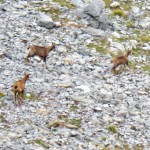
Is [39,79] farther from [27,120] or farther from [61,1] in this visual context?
[61,1]

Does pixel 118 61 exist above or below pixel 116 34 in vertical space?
above

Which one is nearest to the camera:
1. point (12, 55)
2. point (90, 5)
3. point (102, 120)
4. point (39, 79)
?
point (102, 120)

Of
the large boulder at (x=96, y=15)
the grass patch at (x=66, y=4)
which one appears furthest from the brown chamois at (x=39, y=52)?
the grass patch at (x=66, y=4)

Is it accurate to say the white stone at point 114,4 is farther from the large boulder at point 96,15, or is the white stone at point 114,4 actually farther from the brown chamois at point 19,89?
the brown chamois at point 19,89

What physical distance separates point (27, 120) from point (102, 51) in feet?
22.0

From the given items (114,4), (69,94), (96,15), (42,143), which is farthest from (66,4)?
(42,143)

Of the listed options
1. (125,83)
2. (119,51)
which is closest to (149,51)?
(119,51)

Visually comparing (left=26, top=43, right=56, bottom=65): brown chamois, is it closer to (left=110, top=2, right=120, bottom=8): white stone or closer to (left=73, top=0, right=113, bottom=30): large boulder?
(left=73, top=0, right=113, bottom=30): large boulder

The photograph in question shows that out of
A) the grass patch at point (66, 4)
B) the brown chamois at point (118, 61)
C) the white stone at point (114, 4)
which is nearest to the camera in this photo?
the brown chamois at point (118, 61)

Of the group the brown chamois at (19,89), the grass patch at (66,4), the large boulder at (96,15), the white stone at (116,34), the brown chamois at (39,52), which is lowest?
the white stone at (116,34)

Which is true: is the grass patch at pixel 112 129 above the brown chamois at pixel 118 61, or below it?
above

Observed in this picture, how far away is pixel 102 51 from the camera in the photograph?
19.9 metres

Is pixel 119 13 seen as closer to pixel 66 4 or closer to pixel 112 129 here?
pixel 66 4

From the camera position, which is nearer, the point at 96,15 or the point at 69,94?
the point at 69,94
